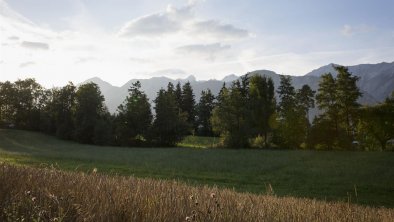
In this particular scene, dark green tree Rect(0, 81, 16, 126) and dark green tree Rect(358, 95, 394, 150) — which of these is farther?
dark green tree Rect(0, 81, 16, 126)

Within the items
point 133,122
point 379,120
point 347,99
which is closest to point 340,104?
point 347,99

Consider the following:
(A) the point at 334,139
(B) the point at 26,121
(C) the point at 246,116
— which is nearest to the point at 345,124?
(A) the point at 334,139

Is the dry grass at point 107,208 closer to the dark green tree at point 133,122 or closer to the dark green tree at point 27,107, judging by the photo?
the dark green tree at point 133,122

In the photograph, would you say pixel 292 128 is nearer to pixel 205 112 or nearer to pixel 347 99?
pixel 347 99

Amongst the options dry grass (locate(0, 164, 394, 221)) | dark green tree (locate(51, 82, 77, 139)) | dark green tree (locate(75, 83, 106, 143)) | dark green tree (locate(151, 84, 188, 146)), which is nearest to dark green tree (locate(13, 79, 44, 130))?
dark green tree (locate(51, 82, 77, 139))

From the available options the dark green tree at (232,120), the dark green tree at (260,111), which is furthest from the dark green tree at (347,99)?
the dark green tree at (232,120)

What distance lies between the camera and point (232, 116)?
2987 inches

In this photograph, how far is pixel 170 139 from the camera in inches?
3452

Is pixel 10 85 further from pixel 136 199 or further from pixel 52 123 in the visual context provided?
pixel 136 199

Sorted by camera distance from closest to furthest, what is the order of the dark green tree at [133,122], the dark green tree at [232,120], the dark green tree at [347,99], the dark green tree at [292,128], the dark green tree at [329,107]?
the dark green tree at [329,107]
the dark green tree at [347,99]
the dark green tree at [292,128]
the dark green tree at [232,120]
the dark green tree at [133,122]

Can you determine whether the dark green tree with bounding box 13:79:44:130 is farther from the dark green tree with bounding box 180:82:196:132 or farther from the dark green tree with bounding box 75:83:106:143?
the dark green tree with bounding box 180:82:196:132

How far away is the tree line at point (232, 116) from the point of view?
65.1 metres

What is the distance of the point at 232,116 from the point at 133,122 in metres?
24.2

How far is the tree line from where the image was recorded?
6506 centimetres
